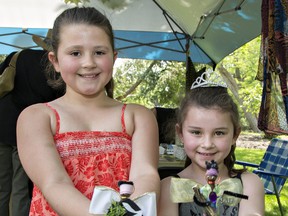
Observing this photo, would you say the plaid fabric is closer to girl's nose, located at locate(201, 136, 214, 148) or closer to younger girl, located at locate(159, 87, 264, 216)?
younger girl, located at locate(159, 87, 264, 216)

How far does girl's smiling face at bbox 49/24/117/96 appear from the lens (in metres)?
1.40

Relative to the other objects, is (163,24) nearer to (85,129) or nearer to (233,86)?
(85,129)

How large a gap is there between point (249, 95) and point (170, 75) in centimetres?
291

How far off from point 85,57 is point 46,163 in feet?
1.21

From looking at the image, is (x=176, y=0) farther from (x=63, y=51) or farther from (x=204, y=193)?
(x=204, y=193)

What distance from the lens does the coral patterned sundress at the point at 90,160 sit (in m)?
1.38

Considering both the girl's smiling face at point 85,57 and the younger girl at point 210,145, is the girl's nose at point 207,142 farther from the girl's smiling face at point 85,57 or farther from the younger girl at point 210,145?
the girl's smiling face at point 85,57

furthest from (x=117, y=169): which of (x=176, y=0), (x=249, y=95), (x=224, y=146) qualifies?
(x=249, y=95)

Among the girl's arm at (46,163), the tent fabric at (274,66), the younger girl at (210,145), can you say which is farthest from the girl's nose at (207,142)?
the tent fabric at (274,66)

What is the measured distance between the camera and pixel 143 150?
4.65 ft

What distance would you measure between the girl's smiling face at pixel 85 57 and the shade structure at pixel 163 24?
3285 millimetres

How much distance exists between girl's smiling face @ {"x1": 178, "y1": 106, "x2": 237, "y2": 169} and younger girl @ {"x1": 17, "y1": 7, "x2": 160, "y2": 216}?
0.72ft

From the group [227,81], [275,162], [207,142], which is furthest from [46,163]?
[227,81]

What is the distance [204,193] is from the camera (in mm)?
→ 1057
